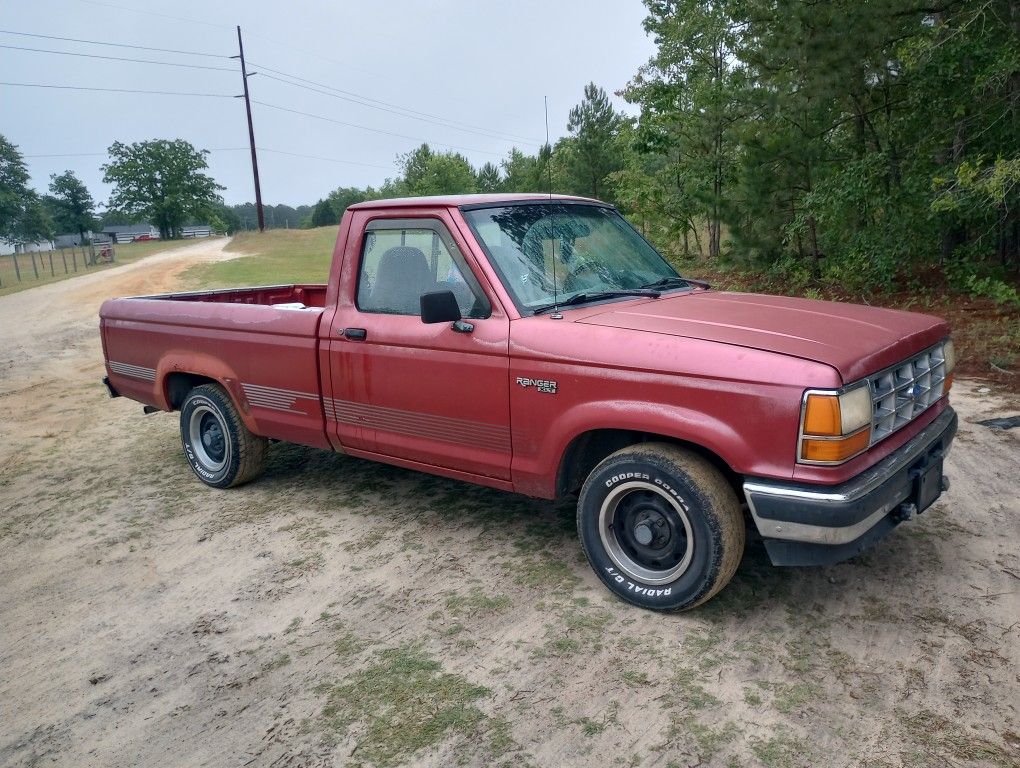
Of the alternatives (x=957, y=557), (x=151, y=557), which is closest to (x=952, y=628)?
(x=957, y=557)

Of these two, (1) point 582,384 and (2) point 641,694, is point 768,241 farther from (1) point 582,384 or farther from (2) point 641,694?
(2) point 641,694

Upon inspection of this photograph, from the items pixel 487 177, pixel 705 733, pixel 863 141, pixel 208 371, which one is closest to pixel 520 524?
pixel 705 733

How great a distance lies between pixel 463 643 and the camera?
11.3 ft

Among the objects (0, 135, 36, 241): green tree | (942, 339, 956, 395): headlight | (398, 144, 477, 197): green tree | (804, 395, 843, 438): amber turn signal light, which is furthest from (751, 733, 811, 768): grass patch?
(0, 135, 36, 241): green tree

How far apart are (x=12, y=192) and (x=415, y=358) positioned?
85216 mm

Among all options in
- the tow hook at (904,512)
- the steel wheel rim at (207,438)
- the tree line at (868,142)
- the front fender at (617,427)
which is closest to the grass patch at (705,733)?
the front fender at (617,427)

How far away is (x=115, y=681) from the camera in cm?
332

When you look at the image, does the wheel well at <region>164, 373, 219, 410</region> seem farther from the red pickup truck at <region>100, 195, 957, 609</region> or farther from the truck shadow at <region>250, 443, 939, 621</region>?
the truck shadow at <region>250, 443, 939, 621</region>

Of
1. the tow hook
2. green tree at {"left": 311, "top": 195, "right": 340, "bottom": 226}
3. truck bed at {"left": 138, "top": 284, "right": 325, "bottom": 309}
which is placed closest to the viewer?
the tow hook

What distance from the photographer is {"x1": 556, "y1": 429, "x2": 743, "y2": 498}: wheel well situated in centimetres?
361

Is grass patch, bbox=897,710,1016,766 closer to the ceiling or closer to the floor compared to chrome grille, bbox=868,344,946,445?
closer to the floor

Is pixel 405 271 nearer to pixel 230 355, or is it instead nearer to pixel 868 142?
pixel 230 355

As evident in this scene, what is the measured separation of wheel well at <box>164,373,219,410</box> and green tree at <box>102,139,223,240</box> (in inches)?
3448

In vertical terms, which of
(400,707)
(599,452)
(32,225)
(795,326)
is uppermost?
(32,225)
